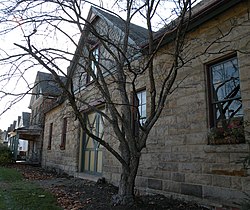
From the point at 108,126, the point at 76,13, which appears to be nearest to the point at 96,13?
the point at 108,126

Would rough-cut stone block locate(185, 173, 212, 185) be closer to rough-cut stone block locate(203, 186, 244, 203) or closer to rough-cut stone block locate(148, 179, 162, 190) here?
rough-cut stone block locate(203, 186, 244, 203)

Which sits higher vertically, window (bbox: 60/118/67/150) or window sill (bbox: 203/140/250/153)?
window (bbox: 60/118/67/150)

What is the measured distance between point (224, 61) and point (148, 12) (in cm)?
188

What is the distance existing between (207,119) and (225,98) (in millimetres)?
556

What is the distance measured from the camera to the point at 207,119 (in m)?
5.21

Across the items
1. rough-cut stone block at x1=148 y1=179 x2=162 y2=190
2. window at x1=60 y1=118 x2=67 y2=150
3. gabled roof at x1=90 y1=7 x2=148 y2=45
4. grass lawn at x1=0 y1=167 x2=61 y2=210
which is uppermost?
gabled roof at x1=90 y1=7 x2=148 y2=45

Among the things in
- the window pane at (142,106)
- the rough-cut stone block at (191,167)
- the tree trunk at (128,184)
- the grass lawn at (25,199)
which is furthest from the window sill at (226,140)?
the grass lawn at (25,199)

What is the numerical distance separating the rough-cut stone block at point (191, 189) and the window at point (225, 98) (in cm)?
119

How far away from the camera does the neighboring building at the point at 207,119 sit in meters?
4.62

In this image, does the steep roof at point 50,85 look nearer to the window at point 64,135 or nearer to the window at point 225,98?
the window at point 64,135

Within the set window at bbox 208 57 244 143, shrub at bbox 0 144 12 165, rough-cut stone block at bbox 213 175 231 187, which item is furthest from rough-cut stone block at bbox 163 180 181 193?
shrub at bbox 0 144 12 165

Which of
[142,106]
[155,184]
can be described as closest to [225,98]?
[155,184]

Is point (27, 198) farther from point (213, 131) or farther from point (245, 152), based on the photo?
point (245, 152)

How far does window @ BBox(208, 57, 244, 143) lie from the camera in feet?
15.9
